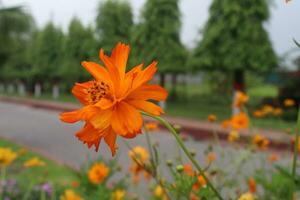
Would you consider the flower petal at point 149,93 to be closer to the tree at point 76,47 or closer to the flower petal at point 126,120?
the flower petal at point 126,120

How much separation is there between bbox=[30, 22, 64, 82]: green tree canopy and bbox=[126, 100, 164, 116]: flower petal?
23693 mm

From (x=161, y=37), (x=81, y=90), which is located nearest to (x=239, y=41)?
(x=161, y=37)

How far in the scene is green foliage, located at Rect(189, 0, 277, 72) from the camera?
12.3m

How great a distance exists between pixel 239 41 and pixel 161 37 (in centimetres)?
355

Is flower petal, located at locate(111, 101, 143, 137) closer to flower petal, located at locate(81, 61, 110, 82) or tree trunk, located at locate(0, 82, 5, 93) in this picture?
flower petal, located at locate(81, 61, 110, 82)

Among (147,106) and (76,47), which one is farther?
(76,47)

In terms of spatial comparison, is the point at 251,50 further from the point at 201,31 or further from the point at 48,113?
the point at 48,113

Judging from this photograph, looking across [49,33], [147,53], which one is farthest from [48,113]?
[49,33]

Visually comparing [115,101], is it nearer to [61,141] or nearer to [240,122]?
[240,122]

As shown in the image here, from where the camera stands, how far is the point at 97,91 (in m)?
0.67

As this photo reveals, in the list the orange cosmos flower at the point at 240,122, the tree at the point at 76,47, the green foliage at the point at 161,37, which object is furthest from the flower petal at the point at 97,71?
the tree at the point at 76,47

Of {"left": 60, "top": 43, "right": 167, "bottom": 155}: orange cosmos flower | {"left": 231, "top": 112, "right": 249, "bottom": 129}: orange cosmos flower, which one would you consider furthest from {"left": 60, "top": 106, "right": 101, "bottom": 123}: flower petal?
{"left": 231, "top": 112, "right": 249, "bottom": 129}: orange cosmos flower

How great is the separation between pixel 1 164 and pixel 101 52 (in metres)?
1.42

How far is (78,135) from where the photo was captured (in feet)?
2.08
